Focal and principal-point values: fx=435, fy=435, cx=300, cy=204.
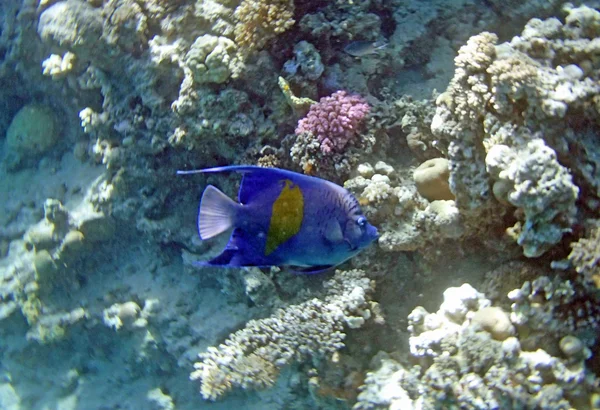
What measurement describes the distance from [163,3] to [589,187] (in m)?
4.49

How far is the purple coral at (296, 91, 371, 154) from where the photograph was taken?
3680 millimetres

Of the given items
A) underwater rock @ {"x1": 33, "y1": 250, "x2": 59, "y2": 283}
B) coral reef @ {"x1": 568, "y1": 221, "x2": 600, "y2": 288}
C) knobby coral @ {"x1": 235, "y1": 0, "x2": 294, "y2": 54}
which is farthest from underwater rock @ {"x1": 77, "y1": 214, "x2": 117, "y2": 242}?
coral reef @ {"x1": 568, "y1": 221, "x2": 600, "y2": 288}

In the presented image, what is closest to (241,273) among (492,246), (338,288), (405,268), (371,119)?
(338,288)

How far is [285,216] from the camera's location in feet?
6.29

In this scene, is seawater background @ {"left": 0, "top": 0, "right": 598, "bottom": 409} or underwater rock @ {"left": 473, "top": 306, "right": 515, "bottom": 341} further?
seawater background @ {"left": 0, "top": 0, "right": 598, "bottom": 409}

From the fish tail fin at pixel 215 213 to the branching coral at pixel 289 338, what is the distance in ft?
6.01

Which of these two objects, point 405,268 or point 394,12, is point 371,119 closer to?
point 405,268

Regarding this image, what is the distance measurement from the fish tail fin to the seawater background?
1.71 m

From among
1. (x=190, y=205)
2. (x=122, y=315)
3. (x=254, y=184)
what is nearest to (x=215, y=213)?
(x=254, y=184)

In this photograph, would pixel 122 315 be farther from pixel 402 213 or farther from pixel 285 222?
pixel 285 222

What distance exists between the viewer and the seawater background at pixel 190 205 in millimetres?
3346

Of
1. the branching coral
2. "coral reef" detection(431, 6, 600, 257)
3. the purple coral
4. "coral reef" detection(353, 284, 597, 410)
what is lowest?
the branching coral

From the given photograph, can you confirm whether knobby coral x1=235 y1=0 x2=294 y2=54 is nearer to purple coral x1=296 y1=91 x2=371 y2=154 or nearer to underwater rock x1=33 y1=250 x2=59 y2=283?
purple coral x1=296 y1=91 x2=371 y2=154

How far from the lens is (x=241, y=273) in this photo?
14.2 feet
